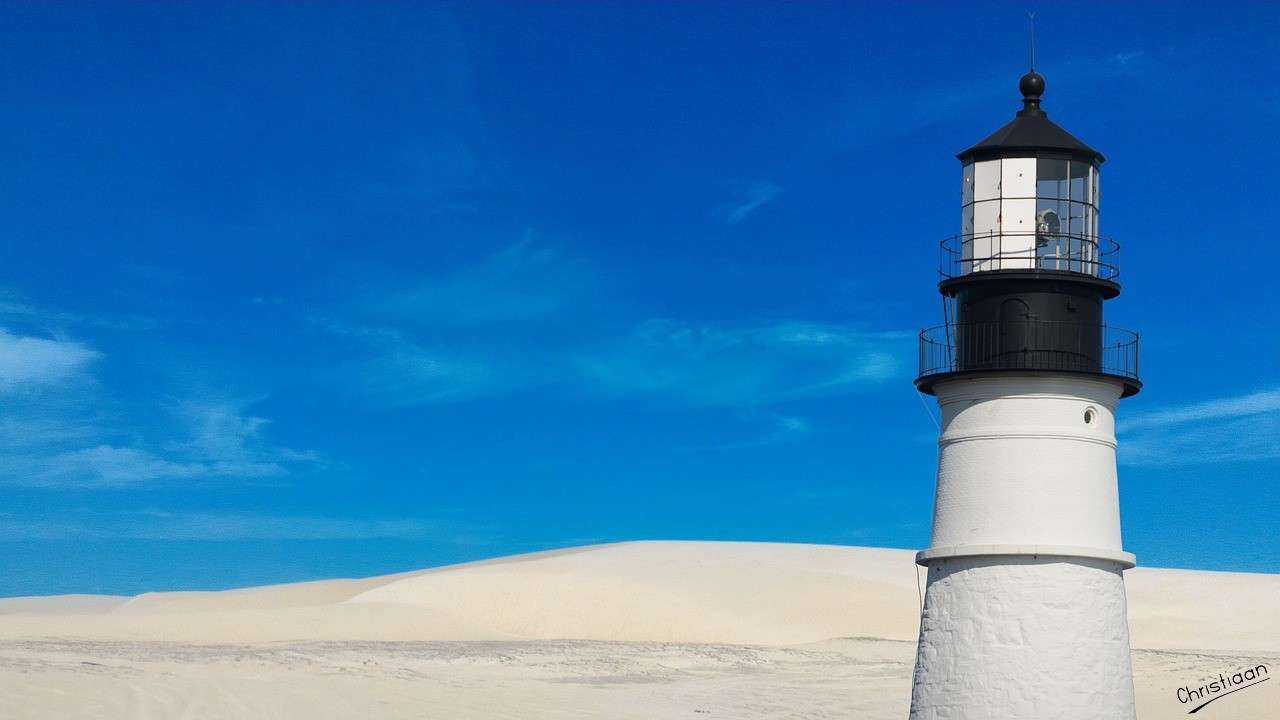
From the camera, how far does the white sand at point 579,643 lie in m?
25.6

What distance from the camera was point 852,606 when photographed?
49375mm

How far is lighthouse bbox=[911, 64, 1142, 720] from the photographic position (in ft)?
47.3

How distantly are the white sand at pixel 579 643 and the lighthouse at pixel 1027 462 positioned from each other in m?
10.9

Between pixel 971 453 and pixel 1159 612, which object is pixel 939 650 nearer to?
pixel 971 453

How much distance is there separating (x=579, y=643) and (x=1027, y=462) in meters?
24.9

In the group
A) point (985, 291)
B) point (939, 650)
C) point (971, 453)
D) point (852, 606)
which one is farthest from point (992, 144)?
point (852, 606)

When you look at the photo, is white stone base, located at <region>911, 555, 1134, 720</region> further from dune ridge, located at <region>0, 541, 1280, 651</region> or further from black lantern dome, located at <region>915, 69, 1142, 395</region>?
dune ridge, located at <region>0, 541, 1280, 651</region>

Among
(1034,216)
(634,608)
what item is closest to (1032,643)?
(1034,216)

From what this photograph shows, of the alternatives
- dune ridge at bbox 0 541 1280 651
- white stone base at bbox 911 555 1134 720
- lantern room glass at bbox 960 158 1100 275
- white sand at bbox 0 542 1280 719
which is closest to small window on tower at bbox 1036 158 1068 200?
lantern room glass at bbox 960 158 1100 275

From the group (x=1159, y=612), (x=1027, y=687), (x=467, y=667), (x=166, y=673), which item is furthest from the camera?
(x=1159, y=612)

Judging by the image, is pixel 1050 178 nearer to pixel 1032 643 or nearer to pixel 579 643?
pixel 1032 643

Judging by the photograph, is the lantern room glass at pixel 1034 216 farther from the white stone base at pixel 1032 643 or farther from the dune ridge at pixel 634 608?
the dune ridge at pixel 634 608

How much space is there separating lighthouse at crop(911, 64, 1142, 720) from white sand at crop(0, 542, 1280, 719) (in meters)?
10.9

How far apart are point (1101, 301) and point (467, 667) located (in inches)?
779
